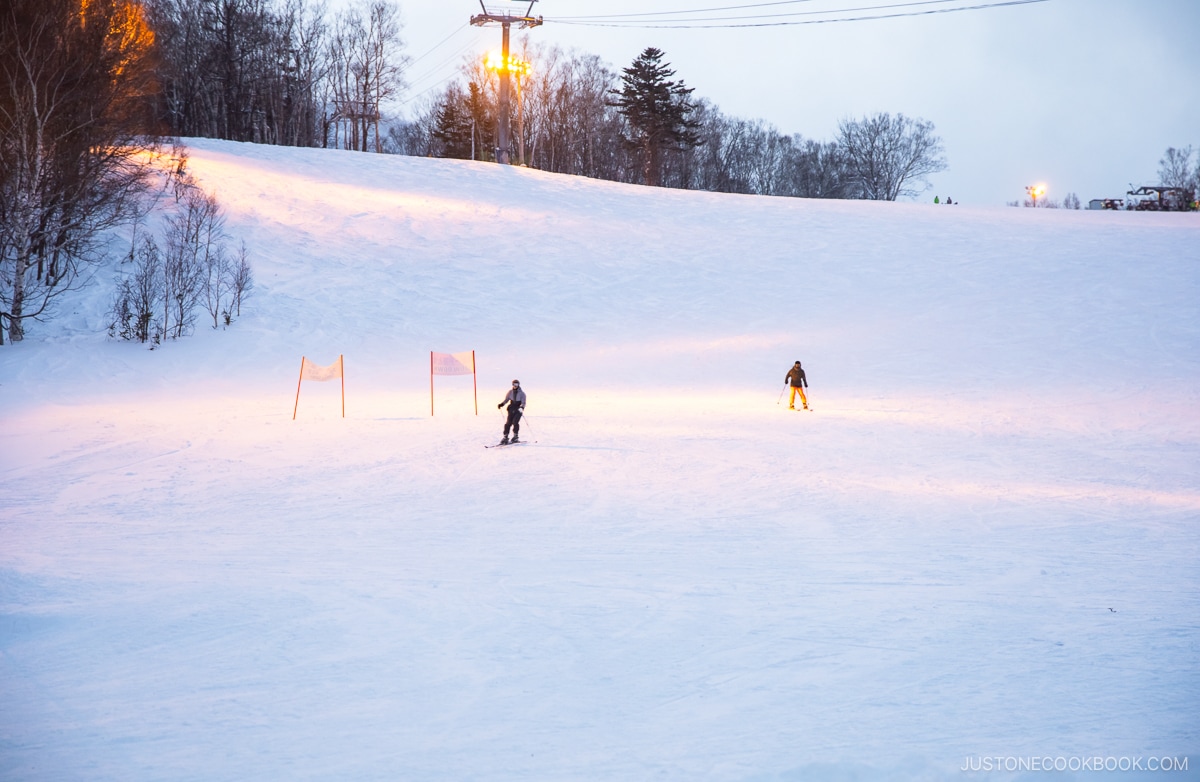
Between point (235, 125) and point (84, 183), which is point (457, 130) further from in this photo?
point (84, 183)

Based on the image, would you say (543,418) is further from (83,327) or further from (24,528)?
(83,327)

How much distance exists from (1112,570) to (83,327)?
27744 mm

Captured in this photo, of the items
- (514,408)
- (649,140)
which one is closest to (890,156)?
(649,140)

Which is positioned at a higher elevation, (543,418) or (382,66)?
(382,66)

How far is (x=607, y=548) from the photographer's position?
8.91 m

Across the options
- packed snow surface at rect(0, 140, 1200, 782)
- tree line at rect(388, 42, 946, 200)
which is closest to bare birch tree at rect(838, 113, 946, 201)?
tree line at rect(388, 42, 946, 200)

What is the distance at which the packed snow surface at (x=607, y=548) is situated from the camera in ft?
16.5

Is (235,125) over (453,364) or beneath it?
over

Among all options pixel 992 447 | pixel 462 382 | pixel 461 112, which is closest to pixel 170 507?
pixel 462 382

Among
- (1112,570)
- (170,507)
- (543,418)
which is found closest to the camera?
(1112,570)

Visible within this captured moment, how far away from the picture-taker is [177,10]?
2189 inches

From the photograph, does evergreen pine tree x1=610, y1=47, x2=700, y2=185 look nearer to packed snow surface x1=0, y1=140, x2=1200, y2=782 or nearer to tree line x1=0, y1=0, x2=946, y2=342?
tree line x1=0, y1=0, x2=946, y2=342

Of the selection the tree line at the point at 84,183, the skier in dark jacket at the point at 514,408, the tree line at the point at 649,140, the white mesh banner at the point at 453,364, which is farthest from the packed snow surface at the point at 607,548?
the tree line at the point at 649,140

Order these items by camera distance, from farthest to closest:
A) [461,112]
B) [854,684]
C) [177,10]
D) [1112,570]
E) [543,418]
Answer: [461,112]
[177,10]
[543,418]
[1112,570]
[854,684]
